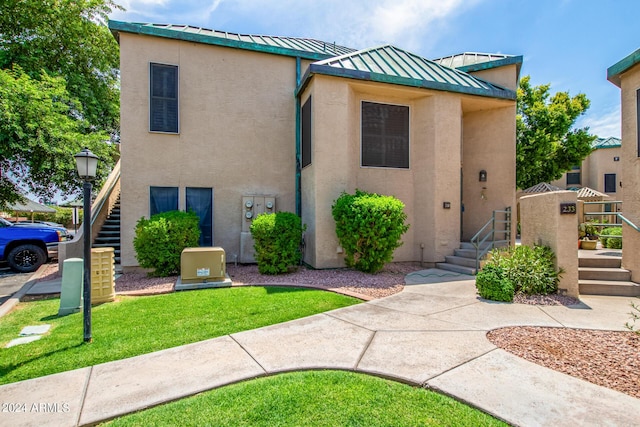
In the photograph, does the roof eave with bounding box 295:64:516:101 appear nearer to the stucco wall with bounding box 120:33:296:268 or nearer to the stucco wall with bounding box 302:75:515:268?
the stucco wall with bounding box 302:75:515:268

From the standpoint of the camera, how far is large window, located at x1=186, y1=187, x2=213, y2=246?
915cm

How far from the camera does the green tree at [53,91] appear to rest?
32.7 feet

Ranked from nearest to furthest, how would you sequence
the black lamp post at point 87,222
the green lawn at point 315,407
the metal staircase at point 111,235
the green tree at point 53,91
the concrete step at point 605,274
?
the green lawn at point 315,407 → the black lamp post at point 87,222 → the concrete step at point 605,274 → the metal staircase at point 111,235 → the green tree at point 53,91

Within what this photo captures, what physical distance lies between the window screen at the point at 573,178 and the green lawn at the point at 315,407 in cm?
3064

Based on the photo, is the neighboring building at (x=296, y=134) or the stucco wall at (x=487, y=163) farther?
the stucco wall at (x=487, y=163)

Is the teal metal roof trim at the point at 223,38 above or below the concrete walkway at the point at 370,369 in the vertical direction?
above

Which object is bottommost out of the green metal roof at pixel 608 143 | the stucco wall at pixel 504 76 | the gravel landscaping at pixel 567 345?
the gravel landscaping at pixel 567 345

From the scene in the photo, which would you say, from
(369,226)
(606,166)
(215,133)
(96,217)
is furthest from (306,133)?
(606,166)

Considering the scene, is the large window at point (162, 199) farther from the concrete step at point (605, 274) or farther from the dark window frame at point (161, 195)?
the concrete step at point (605, 274)

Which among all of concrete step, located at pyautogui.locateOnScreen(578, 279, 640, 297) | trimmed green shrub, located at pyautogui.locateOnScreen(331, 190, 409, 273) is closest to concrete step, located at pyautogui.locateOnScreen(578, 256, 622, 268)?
concrete step, located at pyautogui.locateOnScreen(578, 279, 640, 297)

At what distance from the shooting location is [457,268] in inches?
324

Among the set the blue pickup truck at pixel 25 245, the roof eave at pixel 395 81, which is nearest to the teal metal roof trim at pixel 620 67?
the roof eave at pixel 395 81

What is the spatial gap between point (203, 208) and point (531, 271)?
8309 mm

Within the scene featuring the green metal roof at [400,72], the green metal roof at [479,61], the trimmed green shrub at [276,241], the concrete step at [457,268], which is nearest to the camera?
the trimmed green shrub at [276,241]
